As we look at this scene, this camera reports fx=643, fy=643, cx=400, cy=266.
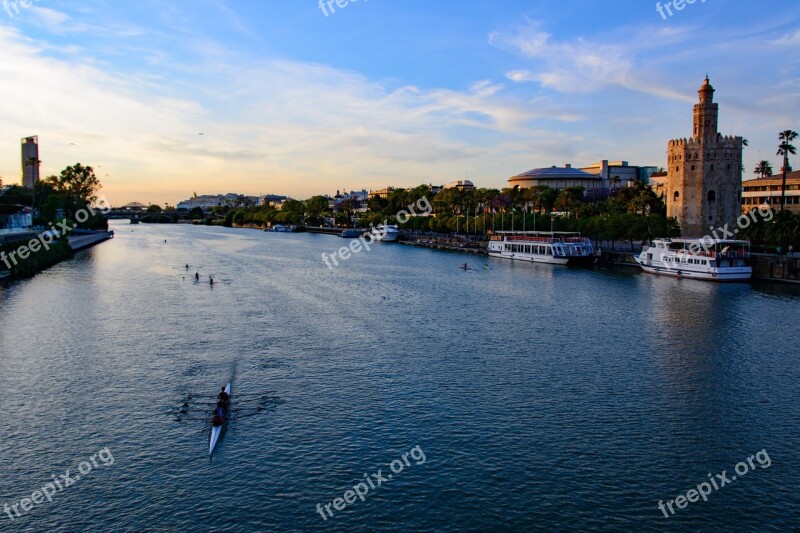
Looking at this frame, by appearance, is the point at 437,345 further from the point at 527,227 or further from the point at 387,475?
the point at 527,227

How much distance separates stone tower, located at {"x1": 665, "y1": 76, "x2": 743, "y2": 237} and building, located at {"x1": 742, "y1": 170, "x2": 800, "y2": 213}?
24.8 metres

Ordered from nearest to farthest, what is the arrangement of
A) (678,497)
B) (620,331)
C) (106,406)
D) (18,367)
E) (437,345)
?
(678,497)
(106,406)
(18,367)
(437,345)
(620,331)

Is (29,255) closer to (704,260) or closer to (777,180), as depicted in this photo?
(704,260)

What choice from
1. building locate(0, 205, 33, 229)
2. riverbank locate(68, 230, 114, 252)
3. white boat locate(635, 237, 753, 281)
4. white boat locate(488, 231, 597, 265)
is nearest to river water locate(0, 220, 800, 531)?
white boat locate(635, 237, 753, 281)

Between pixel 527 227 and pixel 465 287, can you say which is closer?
pixel 465 287

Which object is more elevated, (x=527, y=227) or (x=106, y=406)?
(x=527, y=227)

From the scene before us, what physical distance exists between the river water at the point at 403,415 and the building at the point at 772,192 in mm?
84777

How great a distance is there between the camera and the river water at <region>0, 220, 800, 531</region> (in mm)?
26375

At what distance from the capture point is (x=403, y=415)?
35.7 metres

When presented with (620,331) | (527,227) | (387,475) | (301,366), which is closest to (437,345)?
(301,366)

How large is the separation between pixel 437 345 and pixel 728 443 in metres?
23.7

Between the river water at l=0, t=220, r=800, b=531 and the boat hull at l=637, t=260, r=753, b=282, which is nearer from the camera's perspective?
the river water at l=0, t=220, r=800, b=531

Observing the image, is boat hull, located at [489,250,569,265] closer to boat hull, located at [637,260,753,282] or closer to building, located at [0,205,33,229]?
boat hull, located at [637,260,753,282]

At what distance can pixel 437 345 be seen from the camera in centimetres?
Result: 5166
